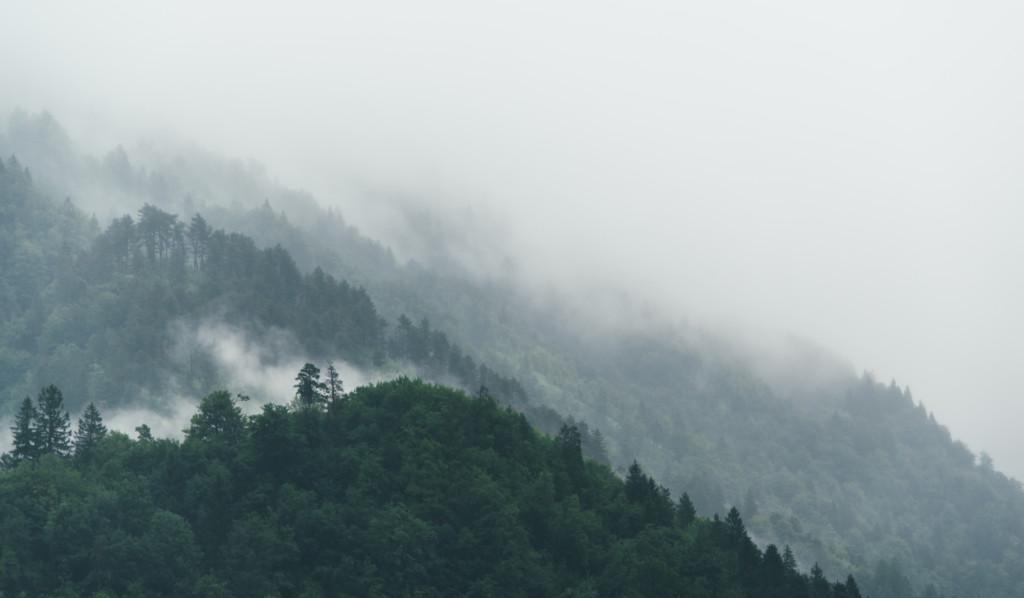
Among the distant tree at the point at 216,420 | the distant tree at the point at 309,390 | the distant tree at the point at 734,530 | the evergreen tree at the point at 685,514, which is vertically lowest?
the distant tree at the point at 734,530

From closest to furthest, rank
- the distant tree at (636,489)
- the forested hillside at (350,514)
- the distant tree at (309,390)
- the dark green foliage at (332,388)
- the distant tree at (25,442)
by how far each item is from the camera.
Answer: the forested hillside at (350,514) < the distant tree at (25,442) < the distant tree at (309,390) < the dark green foliage at (332,388) < the distant tree at (636,489)

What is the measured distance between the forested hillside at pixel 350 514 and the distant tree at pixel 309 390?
0.25 m

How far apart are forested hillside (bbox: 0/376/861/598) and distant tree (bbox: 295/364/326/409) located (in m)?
0.25

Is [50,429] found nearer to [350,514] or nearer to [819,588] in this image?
[350,514]

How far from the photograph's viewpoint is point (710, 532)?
158 metres

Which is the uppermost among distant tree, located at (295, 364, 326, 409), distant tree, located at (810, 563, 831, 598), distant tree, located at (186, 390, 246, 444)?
distant tree, located at (295, 364, 326, 409)

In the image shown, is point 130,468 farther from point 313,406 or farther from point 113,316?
point 113,316

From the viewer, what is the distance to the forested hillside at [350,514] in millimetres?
122875

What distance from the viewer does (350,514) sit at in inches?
5433

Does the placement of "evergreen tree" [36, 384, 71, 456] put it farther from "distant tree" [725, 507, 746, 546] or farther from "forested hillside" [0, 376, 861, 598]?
"distant tree" [725, 507, 746, 546]

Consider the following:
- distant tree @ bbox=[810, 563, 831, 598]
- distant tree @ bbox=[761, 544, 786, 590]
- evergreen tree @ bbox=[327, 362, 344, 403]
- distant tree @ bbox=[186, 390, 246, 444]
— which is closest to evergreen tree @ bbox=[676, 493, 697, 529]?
distant tree @ bbox=[761, 544, 786, 590]

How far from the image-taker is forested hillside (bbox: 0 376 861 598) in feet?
403

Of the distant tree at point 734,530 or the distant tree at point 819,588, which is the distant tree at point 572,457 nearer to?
the distant tree at point 734,530

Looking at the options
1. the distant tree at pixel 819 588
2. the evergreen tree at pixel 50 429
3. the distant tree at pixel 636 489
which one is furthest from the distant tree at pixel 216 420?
the distant tree at pixel 819 588
